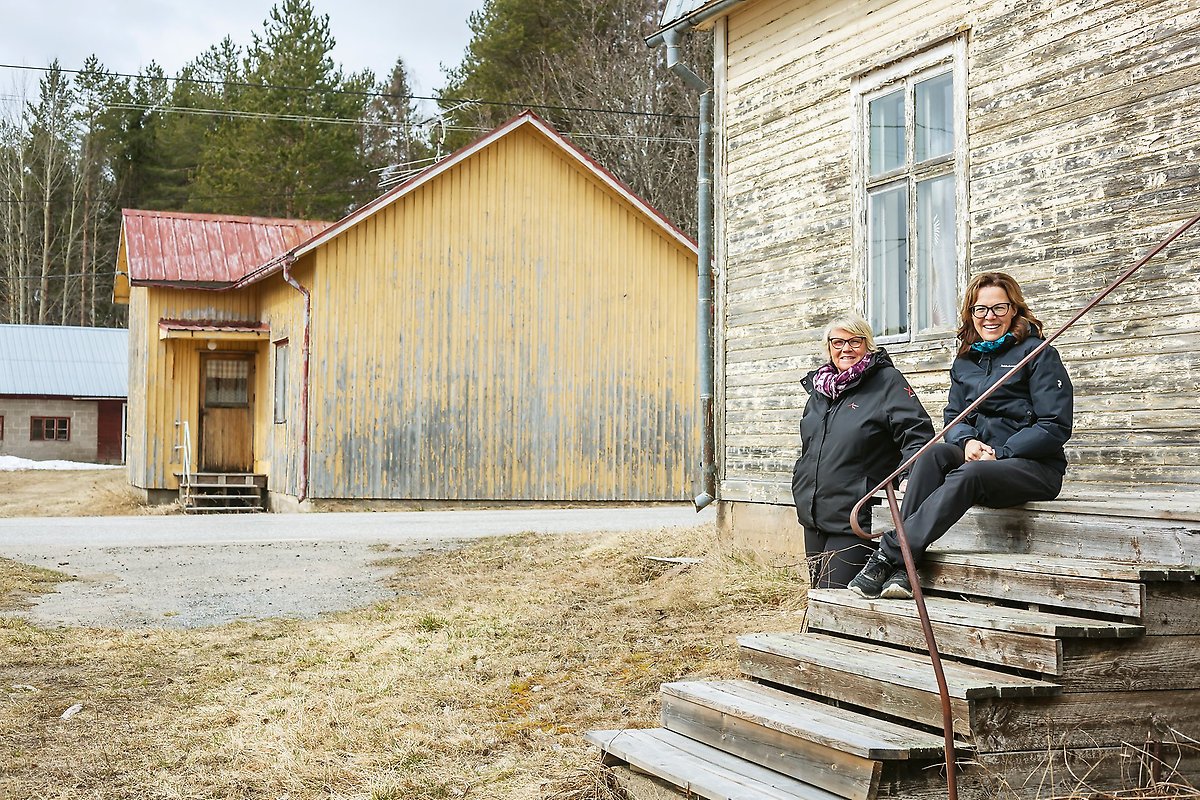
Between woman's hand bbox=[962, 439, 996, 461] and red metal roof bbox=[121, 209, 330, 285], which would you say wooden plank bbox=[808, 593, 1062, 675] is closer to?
woman's hand bbox=[962, 439, 996, 461]

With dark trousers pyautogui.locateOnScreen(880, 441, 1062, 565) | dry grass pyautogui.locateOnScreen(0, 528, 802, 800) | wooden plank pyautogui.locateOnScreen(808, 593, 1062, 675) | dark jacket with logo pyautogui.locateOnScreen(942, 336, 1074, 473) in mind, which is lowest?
dry grass pyautogui.locateOnScreen(0, 528, 802, 800)

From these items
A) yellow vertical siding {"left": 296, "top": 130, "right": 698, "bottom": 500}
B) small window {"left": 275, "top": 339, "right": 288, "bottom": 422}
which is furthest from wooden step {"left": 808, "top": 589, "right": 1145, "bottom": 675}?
small window {"left": 275, "top": 339, "right": 288, "bottom": 422}

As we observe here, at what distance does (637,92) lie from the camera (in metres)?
33.8

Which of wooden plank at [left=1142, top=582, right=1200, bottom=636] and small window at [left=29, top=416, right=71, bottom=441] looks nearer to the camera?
wooden plank at [left=1142, top=582, right=1200, bottom=636]

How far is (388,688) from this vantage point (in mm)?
6785

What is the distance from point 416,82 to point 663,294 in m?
33.9

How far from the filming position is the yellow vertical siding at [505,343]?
18.9 m

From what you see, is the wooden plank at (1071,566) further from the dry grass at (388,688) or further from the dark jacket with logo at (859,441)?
the dry grass at (388,688)

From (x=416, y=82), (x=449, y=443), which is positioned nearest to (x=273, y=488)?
(x=449, y=443)

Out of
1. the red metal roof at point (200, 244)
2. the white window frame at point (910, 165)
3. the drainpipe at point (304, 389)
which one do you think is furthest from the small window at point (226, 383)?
the white window frame at point (910, 165)

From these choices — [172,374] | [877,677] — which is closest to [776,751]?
[877,677]

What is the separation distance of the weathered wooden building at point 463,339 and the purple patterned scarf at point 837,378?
1345 centimetres

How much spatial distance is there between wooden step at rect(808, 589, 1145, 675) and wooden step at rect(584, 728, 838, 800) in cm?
80

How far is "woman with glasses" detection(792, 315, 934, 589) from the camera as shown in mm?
5758
